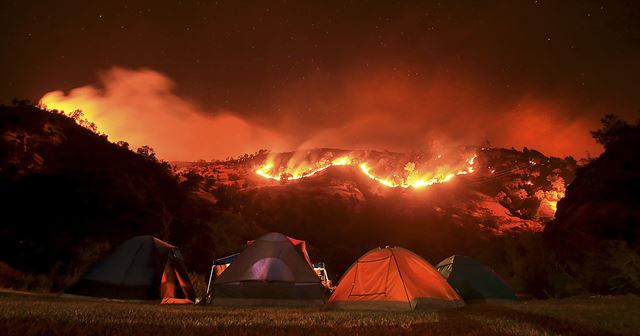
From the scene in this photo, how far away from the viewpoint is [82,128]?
3556 cm

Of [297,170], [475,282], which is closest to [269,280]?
[475,282]

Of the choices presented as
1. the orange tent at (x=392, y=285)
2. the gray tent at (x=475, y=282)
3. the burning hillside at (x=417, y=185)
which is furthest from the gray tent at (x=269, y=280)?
the burning hillside at (x=417, y=185)

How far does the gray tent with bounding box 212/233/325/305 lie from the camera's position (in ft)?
46.4

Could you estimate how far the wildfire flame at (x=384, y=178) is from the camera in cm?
8231

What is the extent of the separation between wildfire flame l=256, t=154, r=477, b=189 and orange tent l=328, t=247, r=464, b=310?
65037 mm

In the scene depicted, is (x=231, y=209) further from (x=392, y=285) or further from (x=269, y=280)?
(x=392, y=285)

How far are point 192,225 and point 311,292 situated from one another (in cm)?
2457

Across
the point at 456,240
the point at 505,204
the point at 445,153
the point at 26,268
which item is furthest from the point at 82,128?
the point at 445,153

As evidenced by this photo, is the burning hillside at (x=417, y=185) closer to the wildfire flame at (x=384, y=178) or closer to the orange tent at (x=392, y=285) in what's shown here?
the wildfire flame at (x=384, y=178)

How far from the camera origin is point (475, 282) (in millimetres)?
16781

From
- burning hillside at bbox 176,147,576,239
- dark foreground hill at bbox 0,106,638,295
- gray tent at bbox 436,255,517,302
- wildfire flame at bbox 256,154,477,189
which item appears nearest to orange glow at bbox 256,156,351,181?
wildfire flame at bbox 256,154,477,189

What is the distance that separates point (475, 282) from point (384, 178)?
7156cm

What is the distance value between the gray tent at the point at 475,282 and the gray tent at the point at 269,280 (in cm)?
579

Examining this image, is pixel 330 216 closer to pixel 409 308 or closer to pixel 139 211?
pixel 139 211
